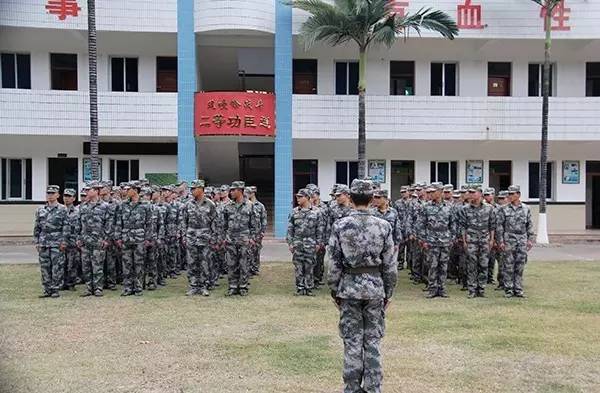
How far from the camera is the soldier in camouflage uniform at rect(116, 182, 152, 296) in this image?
1004 cm

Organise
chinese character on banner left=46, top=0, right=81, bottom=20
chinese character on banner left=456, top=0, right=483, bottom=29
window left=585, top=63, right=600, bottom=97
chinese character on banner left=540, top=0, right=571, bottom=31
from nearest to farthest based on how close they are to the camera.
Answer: chinese character on banner left=46, top=0, right=81, bottom=20
chinese character on banner left=456, top=0, right=483, bottom=29
chinese character on banner left=540, top=0, right=571, bottom=31
window left=585, top=63, right=600, bottom=97

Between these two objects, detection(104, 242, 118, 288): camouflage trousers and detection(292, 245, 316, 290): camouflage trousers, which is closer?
detection(292, 245, 316, 290): camouflage trousers

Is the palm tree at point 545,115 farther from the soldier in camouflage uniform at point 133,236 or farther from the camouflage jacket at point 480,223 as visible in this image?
the soldier in camouflage uniform at point 133,236

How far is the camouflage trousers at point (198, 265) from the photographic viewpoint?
33.4 ft

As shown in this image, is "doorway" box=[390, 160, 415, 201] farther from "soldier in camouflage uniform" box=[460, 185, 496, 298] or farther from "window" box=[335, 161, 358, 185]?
"soldier in camouflage uniform" box=[460, 185, 496, 298]

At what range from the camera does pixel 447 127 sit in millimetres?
19906

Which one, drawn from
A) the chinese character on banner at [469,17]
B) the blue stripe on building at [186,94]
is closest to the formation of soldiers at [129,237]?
the blue stripe on building at [186,94]

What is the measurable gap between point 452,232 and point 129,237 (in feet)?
17.8

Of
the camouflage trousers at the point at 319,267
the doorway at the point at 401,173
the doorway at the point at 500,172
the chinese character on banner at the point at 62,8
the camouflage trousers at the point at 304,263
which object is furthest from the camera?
the doorway at the point at 500,172

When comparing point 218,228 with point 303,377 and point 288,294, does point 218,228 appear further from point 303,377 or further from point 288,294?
point 303,377

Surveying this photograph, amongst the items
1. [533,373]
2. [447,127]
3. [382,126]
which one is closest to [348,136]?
[382,126]

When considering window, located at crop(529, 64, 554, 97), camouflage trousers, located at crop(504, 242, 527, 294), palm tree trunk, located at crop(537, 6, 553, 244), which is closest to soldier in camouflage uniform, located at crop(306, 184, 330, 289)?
camouflage trousers, located at crop(504, 242, 527, 294)

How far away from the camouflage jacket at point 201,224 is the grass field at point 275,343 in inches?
38.8

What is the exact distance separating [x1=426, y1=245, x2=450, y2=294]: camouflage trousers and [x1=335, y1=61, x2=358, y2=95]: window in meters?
11.5
